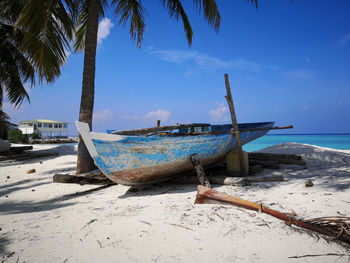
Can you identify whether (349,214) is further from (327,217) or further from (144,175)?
(144,175)

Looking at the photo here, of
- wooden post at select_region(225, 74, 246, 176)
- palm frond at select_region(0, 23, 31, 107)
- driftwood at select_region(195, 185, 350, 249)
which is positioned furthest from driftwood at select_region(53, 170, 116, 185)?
palm frond at select_region(0, 23, 31, 107)

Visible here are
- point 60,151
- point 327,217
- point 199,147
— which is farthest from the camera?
point 60,151

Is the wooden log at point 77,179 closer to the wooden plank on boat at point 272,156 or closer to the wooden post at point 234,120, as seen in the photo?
the wooden post at point 234,120

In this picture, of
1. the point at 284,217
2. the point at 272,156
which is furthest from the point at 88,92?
the point at 272,156

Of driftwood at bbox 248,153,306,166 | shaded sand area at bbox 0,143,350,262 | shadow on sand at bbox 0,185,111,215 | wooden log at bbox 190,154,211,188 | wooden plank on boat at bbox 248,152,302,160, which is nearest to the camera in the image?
shaded sand area at bbox 0,143,350,262

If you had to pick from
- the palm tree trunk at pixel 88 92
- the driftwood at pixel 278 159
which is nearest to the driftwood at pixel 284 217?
the driftwood at pixel 278 159

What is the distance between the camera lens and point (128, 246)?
6.77 ft

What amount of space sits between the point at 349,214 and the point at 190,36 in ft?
23.1

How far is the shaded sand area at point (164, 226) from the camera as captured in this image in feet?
6.28

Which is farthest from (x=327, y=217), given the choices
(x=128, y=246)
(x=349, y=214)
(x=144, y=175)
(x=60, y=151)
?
(x=60, y=151)

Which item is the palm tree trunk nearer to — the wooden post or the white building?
the wooden post

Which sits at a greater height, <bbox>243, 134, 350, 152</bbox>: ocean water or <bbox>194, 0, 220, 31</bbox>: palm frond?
<bbox>194, 0, 220, 31</bbox>: palm frond

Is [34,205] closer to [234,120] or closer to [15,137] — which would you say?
[234,120]

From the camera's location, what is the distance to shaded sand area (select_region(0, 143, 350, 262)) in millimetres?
1913
